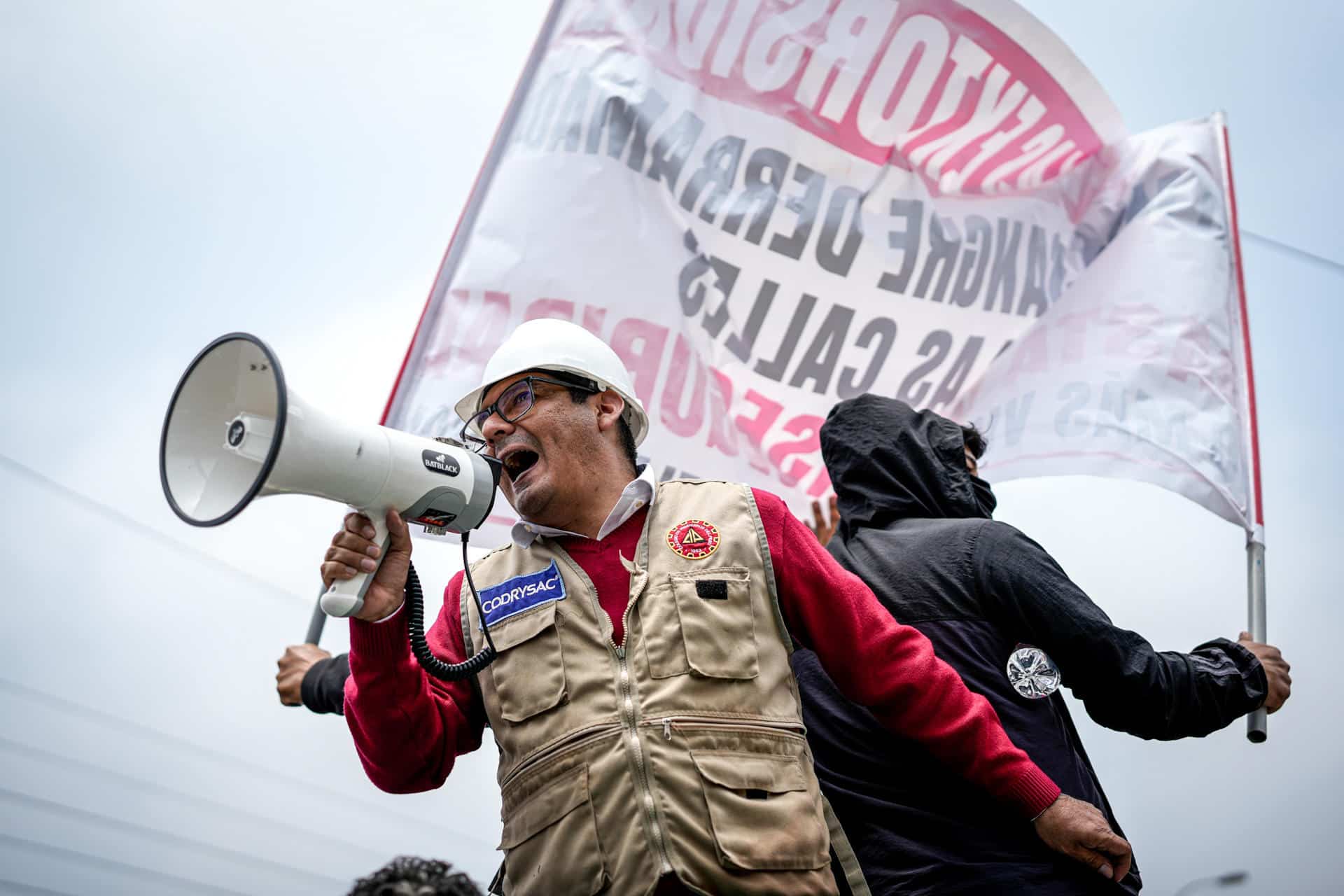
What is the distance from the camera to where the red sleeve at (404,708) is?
2.75 metres

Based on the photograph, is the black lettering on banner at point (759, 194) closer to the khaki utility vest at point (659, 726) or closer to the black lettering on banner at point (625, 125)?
the black lettering on banner at point (625, 125)

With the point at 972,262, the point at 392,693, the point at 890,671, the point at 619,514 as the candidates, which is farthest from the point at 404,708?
the point at 972,262

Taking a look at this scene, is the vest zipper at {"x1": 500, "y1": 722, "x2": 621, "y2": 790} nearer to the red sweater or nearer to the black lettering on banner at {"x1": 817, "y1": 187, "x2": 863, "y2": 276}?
the red sweater

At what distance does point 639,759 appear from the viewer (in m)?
2.62

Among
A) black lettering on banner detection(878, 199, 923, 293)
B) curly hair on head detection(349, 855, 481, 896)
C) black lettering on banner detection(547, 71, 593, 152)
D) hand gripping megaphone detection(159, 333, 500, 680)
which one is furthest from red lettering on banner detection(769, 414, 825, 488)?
curly hair on head detection(349, 855, 481, 896)

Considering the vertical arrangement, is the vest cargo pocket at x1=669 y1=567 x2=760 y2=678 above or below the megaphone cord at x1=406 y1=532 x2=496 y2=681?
above

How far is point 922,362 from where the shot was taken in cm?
632

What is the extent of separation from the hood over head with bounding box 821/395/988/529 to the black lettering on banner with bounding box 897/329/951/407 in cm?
253

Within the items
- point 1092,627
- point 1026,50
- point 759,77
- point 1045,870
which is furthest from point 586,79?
point 1045,870

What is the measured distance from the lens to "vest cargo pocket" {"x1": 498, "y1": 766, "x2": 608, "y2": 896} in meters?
2.57

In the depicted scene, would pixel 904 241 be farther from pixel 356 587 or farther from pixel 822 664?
pixel 356 587

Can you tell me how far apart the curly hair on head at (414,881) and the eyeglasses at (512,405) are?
1380 millimetres

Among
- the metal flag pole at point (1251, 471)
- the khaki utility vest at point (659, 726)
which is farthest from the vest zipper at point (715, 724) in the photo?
the metal flag pole at point (1251, 471)

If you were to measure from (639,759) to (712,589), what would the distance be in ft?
1.47
